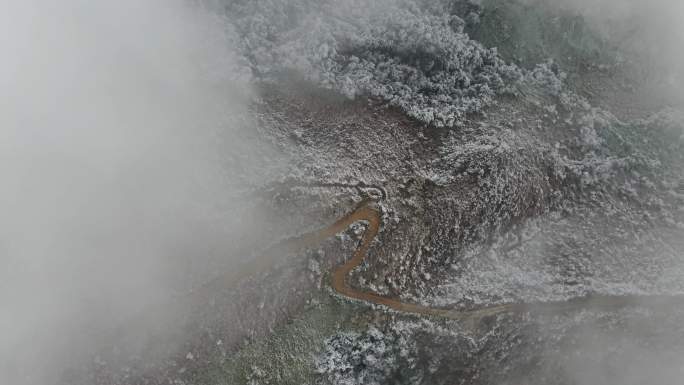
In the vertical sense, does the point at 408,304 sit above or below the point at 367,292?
above

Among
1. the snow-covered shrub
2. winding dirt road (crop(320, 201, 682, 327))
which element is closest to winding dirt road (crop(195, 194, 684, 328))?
winding dirt road (crop(320, 201, 682, 327))

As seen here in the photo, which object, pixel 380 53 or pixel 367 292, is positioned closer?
pixel 367 292

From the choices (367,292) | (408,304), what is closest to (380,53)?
(367,292)

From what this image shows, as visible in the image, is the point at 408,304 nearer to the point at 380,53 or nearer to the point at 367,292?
the point at 367,292

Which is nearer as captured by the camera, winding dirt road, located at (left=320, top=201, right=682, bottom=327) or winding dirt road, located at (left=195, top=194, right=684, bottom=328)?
winding dirt road, located at (left=195, top=194, right=684, bottom=328)

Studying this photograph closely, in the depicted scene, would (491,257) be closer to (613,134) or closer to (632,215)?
(632,215)

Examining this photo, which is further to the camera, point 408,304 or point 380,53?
point 380,53

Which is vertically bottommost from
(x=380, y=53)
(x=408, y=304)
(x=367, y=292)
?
(x=367, y=292)

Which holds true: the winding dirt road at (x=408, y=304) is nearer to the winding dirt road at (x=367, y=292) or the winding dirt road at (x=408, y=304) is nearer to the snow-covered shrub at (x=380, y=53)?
the winding dirt road at (x=367, y=292)

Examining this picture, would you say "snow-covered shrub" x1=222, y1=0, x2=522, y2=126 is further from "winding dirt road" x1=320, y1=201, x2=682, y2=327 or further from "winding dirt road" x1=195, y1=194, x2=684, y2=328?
"winding dirt road" x1=195, y1=194, x2=684, y2=328

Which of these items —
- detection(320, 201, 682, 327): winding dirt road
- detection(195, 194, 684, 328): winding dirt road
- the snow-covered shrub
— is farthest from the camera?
the snow-covered shrub

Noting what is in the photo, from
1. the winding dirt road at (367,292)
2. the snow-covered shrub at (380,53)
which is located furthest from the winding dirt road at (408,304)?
the snow-covered shrub at (380,53)

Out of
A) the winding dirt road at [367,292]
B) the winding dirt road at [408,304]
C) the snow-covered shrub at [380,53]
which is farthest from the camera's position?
the snow-covered shrub at [380,53]

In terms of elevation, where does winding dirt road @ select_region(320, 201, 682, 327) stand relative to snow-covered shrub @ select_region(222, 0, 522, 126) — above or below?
below
